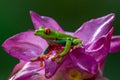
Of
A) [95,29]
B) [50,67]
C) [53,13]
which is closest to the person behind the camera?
[50,67]

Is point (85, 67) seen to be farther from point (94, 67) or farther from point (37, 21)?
point (37, 21)

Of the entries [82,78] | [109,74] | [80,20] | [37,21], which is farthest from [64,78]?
[80,20]

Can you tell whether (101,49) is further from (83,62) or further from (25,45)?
(25,45)

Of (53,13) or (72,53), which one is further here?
(53,13)

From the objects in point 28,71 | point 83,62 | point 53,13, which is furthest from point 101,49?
point 53,13

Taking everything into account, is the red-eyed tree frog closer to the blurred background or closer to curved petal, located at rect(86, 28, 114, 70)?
curved petal, located at rect(86, 28, 114, 70)

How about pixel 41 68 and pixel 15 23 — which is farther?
pixel 15 23
